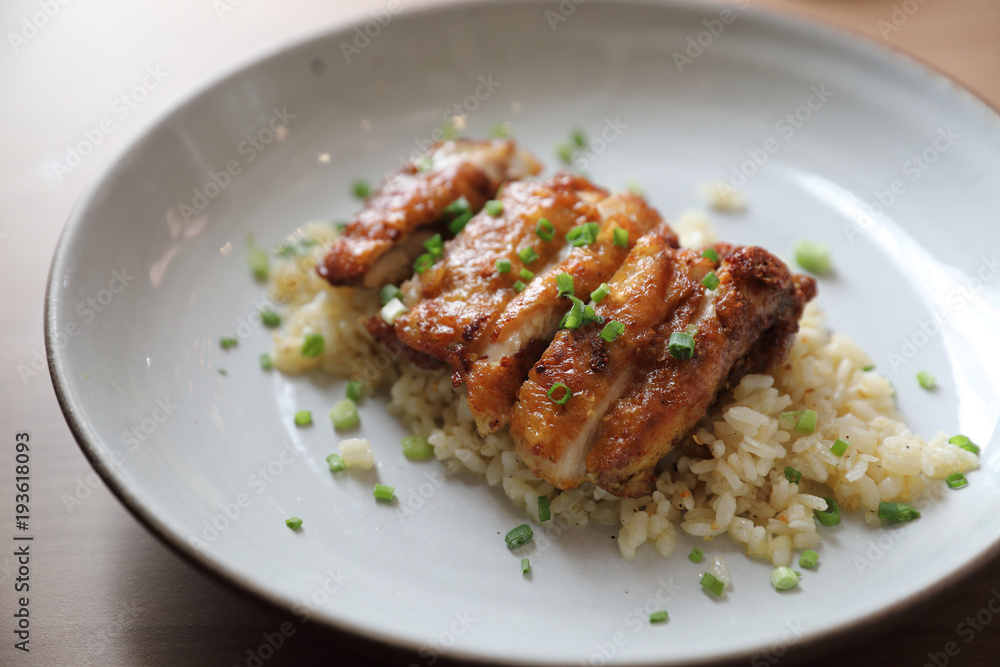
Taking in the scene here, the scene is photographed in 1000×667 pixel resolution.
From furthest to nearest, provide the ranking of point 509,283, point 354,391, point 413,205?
point 413,205 < point 354,391 < point 509,283

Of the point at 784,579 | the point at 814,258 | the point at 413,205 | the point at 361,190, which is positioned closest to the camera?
the point at 784,579

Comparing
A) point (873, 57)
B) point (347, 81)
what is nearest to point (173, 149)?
point (347, 81)

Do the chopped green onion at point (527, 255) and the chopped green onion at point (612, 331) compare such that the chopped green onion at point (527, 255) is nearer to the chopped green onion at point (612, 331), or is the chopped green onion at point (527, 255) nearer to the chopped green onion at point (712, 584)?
the chopped green onion at point (612, 331)

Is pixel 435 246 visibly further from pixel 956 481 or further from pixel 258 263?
pixel 956 481

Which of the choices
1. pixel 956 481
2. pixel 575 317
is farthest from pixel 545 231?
pixel 956 481

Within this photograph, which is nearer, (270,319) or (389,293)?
(389,293)
